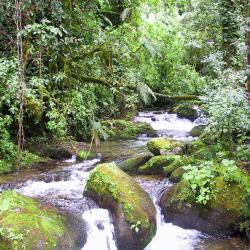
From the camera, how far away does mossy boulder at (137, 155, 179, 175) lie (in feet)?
27.8

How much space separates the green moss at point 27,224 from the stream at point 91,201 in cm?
68

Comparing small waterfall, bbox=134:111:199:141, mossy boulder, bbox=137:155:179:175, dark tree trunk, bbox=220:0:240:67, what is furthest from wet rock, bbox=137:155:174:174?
small waterfall, bbox=134:111:199:141

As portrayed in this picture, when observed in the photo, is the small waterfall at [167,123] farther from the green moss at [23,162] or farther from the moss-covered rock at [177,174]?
the moss-covered rock at [177,174]

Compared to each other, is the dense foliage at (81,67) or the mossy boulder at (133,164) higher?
the dense foliage at (81,67)

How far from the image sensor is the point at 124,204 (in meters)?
6.21

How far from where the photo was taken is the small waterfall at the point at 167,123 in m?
15.0

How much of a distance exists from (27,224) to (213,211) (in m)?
3.05

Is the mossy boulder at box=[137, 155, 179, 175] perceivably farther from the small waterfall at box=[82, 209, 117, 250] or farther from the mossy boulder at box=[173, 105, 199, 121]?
the mossy boulder at box=[173, 105, 199, 121]

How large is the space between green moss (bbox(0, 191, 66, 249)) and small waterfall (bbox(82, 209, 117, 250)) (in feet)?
1.94

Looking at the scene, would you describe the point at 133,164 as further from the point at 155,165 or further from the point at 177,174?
the point at 177,174

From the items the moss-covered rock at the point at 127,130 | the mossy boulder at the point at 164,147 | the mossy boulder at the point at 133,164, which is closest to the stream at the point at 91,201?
the mossy boulder at the point at 133,164

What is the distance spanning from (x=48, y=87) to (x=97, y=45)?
1.47 m

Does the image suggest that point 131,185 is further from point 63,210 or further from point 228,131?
point 228,131

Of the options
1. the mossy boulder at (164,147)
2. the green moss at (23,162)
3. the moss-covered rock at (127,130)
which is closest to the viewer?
the green moss at (23,162)
